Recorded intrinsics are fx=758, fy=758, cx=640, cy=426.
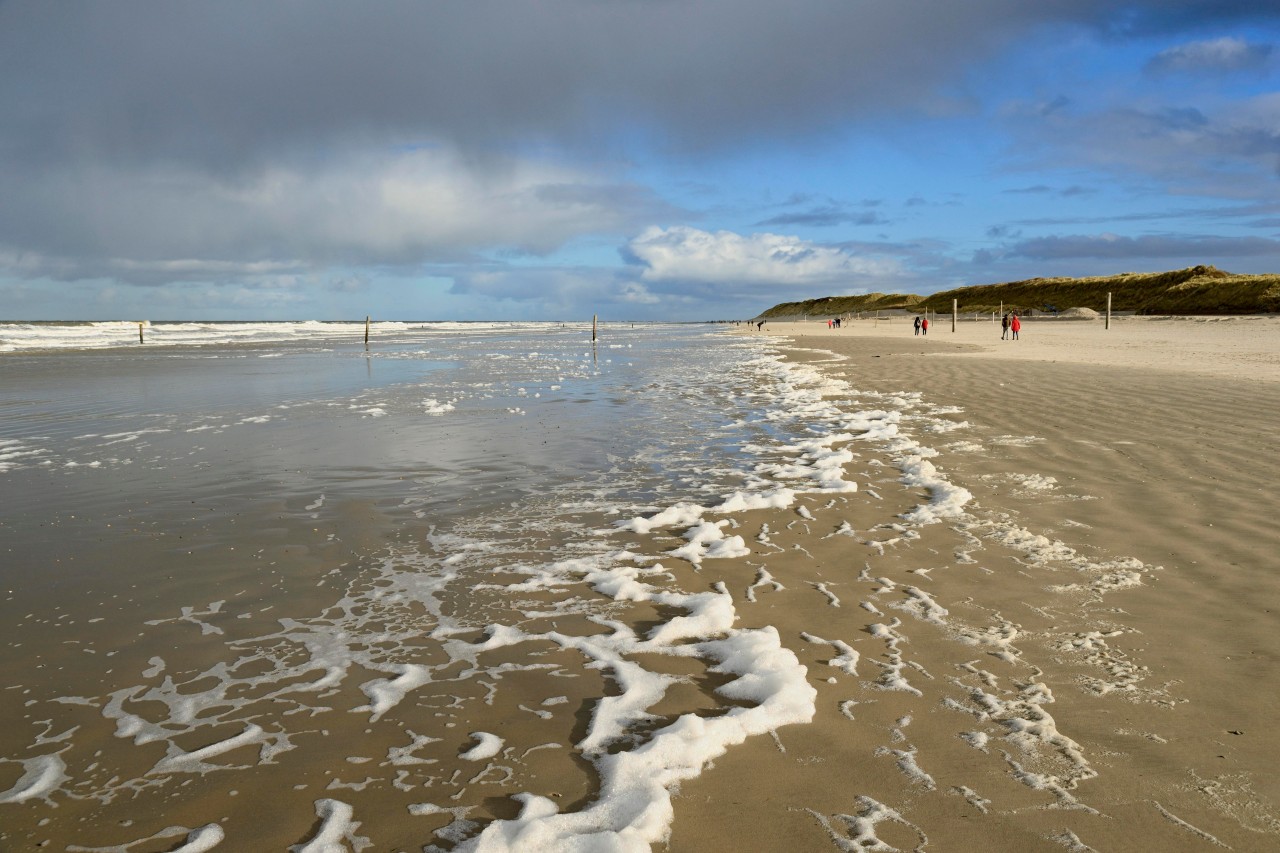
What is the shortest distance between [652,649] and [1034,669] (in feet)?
6.80

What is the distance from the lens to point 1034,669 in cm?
402

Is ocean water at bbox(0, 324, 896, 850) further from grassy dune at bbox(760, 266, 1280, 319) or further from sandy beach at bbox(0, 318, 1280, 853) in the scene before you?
grassy dune at bbox(760, 266, 1280, 319)

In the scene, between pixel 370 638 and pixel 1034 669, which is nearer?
pixel 1034 669

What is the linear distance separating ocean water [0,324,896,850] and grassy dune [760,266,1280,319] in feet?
237

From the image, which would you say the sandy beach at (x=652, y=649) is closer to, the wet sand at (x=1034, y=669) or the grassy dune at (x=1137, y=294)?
the wet sand at (x=1034, y=669)

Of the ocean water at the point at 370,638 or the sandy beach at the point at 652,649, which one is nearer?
the sandy beach at the point at 652,649

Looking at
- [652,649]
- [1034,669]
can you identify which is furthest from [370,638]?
[1034,669]

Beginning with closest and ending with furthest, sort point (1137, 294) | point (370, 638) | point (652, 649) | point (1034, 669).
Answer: point (1034, 669) → point (652, 649) → point (370, 638) → point (1137, 294)

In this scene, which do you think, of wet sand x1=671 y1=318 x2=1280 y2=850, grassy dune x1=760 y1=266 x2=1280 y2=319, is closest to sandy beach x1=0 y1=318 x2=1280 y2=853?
wet sand x1=671 y1=318 x2=1280 y2=850

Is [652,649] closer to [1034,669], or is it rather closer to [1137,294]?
[1034,669]

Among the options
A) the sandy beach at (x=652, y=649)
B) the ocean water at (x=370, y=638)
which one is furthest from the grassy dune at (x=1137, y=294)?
the ocean water at (x=370, y=638)

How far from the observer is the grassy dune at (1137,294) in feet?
211

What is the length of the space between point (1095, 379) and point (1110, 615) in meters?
15.5

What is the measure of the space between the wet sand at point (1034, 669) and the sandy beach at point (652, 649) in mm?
20
